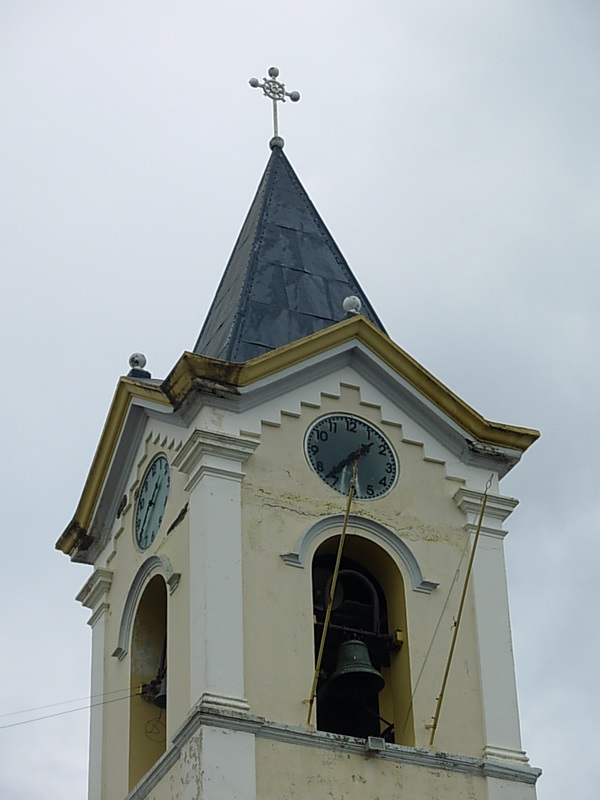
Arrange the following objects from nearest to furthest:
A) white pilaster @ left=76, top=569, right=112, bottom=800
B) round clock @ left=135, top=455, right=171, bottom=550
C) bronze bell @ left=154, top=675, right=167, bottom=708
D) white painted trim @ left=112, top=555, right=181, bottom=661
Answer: bronze bell @ left=154, top=675, right=167, bottom=708 < white painted trim @ left=112, top=555, right=181, bottom=661 < round clock @ left=135, top=455, right=171, bottom=550 < white pilaster @ left=76, top=569, right=112, bottom=800

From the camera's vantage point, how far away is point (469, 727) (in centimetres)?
2384

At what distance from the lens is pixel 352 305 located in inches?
1038

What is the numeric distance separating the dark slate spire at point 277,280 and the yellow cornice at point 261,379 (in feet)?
2.17

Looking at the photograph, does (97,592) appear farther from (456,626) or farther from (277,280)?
(456,626)

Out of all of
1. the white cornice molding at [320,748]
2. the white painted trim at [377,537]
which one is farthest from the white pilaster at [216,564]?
the white painted trim at [377,537]

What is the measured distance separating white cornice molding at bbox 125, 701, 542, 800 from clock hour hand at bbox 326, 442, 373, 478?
340 centimetres

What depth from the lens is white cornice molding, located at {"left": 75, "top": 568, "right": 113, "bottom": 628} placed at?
88.0 feet

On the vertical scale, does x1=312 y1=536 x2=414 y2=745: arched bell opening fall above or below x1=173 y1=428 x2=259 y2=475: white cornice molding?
below

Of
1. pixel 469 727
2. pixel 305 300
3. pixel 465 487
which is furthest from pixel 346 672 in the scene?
pixel 305 300

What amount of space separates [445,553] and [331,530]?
1386mm

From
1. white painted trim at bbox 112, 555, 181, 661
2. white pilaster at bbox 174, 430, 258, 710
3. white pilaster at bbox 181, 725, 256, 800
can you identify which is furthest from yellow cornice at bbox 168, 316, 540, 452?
white pilaster at bbox 181, 725, 256, 800

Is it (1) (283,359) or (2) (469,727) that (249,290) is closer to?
(1) (283,359)

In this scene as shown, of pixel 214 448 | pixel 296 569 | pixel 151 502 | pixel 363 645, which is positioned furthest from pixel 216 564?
pixel 151 502

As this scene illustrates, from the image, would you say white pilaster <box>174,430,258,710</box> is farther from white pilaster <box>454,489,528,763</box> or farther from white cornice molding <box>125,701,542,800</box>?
white pilaster <box>454,489,528,763</box>
